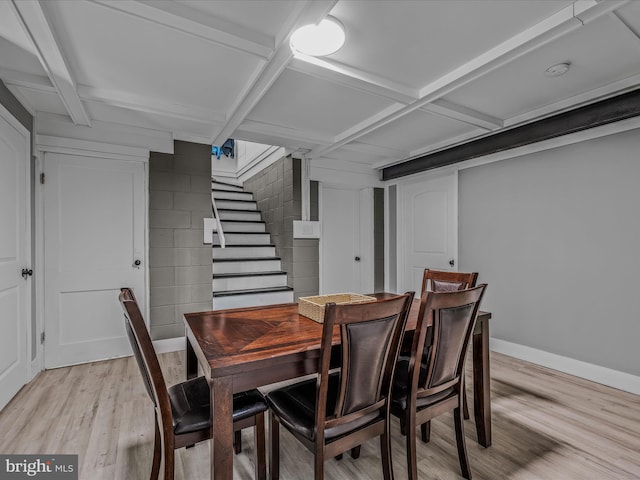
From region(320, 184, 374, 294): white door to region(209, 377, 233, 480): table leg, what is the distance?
10.7 ft

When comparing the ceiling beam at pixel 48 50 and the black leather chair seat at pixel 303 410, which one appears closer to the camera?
the black leather chair seat at pixel 303 410

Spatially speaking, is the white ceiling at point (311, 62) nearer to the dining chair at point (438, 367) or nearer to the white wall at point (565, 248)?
the white wall at point (565, 248)

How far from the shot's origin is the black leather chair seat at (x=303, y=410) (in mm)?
1356

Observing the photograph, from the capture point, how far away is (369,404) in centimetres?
142

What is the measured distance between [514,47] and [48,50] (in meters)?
2.66

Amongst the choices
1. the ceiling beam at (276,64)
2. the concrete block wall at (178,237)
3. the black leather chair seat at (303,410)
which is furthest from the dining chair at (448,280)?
the concrete block wall at (178,237)

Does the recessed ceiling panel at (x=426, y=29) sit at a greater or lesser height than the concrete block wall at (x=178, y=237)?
greater

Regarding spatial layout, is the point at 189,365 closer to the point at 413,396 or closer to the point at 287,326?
the point at 287,326

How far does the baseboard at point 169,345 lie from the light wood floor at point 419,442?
665mm

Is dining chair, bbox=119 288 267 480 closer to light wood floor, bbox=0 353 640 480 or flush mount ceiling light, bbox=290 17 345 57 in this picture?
light wood floor, bbox=0 353 640 480

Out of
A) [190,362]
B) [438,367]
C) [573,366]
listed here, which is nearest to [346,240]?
[573,366]

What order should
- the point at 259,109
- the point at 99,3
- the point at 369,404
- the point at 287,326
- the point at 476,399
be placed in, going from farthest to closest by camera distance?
the point at 259,109, the point at 476,399, the point at 287,326, the point at 99,3, the point at 369,404

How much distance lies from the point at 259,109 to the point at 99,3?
4.56ft

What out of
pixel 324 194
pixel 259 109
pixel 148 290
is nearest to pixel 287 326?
pixel 259 109
